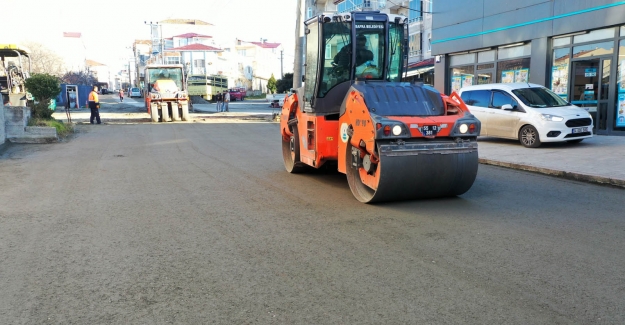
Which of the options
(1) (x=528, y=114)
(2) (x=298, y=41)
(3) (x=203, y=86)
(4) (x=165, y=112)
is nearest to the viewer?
(1) (x=528, y=114)

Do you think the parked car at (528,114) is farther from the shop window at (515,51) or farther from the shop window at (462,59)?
the shop window at (462,59)

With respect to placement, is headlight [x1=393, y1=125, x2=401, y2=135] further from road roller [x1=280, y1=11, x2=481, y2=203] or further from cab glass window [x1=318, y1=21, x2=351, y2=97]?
cab glass window [x1=318, y1=21, x2=351, y2=97]

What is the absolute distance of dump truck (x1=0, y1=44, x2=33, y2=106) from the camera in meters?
18.8

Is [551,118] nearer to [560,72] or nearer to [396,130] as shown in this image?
[560,72]

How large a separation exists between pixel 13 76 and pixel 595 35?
20.9 meters

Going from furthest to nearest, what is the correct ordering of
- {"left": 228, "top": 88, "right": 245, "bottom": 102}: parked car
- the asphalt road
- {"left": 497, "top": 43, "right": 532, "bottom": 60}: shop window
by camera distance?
{"left": 228, "top": 88, "right": 245, "bottom": 102}: parked car → {"left": 497, "top": 43, "right": 532, "bottom": 60}: shop window → the asphalt road

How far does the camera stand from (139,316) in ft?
11.9

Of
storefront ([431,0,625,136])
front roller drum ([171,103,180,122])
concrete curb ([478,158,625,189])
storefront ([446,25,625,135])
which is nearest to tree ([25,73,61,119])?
front roller drum ([171,103,180,122])

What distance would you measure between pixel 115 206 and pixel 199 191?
1.37 metres

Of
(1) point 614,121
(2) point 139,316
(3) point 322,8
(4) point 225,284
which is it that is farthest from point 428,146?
(3) point 322,8

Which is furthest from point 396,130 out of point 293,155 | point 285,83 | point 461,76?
point 285,83

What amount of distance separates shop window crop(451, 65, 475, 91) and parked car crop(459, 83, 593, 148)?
21.2 ft

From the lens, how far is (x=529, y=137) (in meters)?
13.0

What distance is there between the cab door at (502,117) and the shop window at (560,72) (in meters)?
3.74
